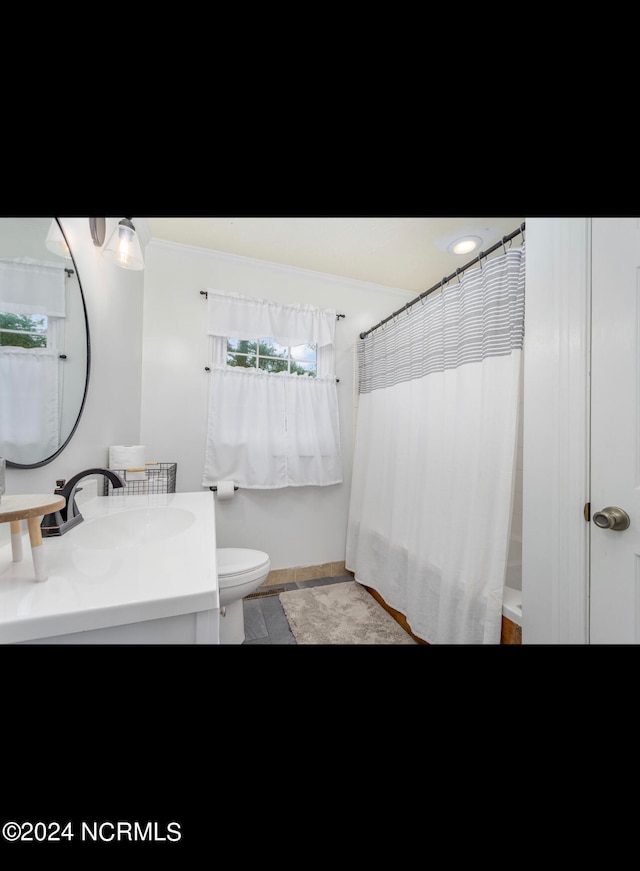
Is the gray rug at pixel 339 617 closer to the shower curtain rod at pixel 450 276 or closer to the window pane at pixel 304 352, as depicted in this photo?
the window pane at pixel 304 352

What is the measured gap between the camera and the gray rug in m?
1.62

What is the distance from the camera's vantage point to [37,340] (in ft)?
2.85

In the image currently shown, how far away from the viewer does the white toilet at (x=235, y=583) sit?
1393 millimetres

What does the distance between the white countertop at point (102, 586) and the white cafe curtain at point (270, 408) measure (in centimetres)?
123

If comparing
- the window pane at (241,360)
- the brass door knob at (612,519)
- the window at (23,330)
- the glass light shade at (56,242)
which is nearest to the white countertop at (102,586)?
the window at (23,330)

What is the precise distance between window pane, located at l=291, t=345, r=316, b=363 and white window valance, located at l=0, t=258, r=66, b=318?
1.35m

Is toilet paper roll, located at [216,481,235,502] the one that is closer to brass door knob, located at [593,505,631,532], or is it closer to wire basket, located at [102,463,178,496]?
wire basket, located at [102,463,178,496]
